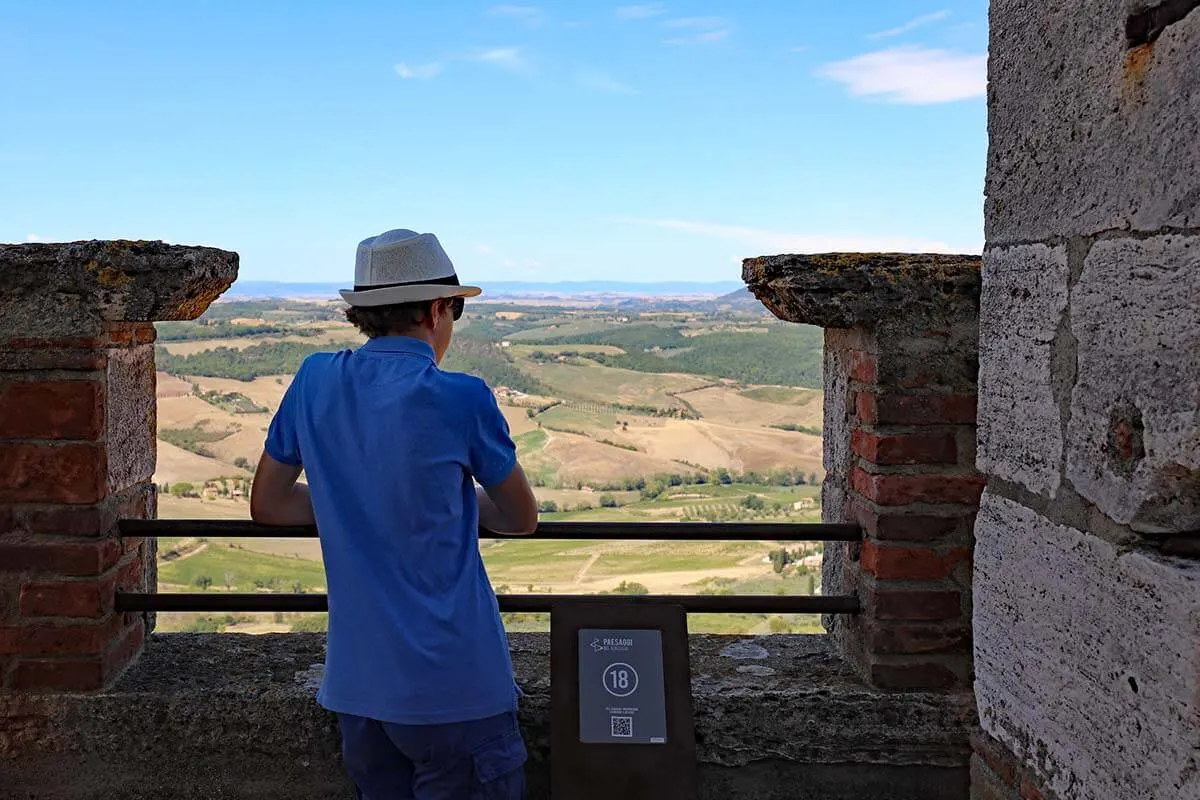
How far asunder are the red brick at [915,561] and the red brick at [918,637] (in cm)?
13

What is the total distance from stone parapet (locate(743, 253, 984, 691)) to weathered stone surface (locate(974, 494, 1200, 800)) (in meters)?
0.80

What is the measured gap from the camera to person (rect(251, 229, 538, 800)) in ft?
7.02

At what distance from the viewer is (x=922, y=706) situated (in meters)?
2.93

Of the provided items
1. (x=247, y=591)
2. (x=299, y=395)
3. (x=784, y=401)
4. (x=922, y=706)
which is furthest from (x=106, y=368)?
(x=784, y=401)

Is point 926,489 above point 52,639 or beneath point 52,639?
above

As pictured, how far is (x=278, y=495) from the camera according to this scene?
2373 millimetres

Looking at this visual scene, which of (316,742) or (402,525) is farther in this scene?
(316,742)

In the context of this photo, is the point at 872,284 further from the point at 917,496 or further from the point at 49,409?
the point at 49,409

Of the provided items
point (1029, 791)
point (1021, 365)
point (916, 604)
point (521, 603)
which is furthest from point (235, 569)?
point (1021, 365)

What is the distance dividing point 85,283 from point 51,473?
0.50 meters

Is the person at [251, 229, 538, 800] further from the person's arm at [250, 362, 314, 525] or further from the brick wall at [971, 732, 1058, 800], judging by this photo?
the brick wall at [971, 732, 1058, 800]

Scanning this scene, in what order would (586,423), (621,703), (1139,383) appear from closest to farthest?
(1139,383) < (621,703) < (586,423)

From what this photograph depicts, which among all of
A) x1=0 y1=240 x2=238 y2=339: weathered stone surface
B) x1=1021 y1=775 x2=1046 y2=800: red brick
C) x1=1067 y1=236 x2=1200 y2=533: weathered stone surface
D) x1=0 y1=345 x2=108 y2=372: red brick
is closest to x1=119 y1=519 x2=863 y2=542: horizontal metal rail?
x1=0 y1=345 x2=108 y2=372: red brick

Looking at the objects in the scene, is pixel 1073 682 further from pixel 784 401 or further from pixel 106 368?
pixel 784 401
